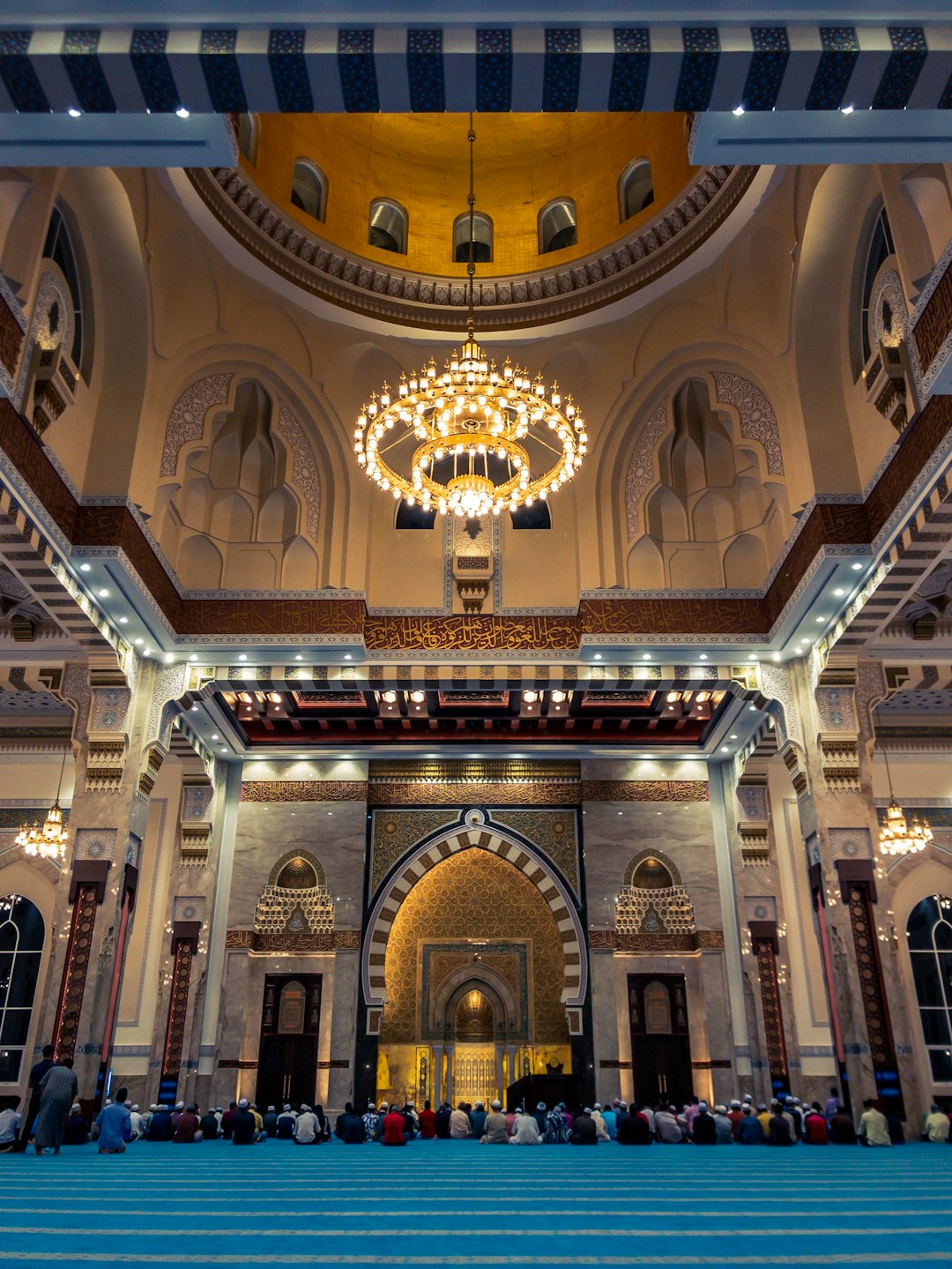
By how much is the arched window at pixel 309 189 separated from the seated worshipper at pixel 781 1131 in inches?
285

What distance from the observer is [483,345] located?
7.89 m

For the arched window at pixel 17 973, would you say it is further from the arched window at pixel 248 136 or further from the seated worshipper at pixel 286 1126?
the arched window at pixel 248 136

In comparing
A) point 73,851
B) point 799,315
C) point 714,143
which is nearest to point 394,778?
point 73,851

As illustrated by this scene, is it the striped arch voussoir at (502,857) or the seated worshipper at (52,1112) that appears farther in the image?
the striped arch voussoir at (502,857)

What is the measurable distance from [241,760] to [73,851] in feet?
10.6

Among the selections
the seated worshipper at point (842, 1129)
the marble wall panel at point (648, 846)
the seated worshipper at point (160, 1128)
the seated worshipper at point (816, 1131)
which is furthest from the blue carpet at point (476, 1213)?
the marble wall panel at point (648, 846)

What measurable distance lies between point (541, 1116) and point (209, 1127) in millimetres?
2619

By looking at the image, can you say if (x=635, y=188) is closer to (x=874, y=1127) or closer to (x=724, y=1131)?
(x=874, y=1127)

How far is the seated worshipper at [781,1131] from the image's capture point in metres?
6.54

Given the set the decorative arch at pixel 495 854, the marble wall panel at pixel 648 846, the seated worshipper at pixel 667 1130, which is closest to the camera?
the seated worshipper at pixel 667 1130

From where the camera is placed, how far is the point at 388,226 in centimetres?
840

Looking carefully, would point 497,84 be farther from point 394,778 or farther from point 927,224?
point 394,778

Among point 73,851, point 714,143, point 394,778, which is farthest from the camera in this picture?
point 394,778

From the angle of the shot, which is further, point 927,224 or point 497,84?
point 927,224
